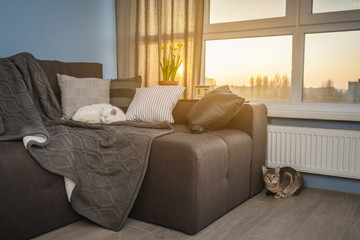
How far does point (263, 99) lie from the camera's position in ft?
9.73

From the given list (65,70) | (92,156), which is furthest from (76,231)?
(65,70)

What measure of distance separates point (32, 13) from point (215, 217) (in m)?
2.31

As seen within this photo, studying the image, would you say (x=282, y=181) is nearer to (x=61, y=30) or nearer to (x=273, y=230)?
(x=273, y=230)

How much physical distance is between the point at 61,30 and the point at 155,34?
899 mm

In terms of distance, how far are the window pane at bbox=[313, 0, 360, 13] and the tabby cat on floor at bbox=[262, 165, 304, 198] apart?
1.27 m

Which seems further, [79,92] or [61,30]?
[61,30]

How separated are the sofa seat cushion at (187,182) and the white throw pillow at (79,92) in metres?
0.89

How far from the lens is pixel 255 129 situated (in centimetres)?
239

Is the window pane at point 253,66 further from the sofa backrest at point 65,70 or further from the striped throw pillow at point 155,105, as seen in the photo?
the sofa backrest at point 65,70

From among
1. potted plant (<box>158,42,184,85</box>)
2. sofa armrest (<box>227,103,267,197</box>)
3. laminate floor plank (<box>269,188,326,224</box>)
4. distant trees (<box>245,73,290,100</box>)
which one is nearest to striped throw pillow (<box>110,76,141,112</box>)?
potted plant (<box>158,42,184,85</box>)

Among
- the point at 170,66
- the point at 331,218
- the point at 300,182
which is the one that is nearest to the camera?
the point at 331,218

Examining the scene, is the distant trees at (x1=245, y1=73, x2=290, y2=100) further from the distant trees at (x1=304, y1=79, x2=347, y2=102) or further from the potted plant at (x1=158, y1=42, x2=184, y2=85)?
the potted plant at (x1=158, y1=42, x2=184, y2=85)

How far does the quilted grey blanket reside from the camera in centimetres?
178

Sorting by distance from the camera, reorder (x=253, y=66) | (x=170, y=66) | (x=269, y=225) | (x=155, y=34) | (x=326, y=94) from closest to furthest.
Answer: (x=269, y=225) → (x=326, y=94) → (x=253, y=66) → (x=170, y=66) → (x=155, y=34)
